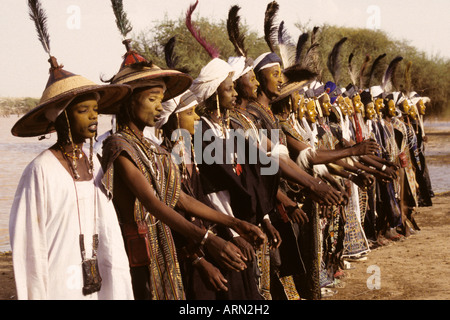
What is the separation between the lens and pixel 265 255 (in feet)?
17.7

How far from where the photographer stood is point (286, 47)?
7.02m

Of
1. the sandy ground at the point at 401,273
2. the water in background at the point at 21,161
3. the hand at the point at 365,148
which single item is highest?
the hand at the point at 365,148

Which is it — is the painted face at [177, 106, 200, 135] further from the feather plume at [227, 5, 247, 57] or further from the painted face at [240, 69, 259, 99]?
the feather plume at [227, 5, 247, 57]

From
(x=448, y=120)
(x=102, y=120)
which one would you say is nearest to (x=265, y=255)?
(x=102, y=120)

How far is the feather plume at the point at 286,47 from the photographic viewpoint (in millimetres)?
7004

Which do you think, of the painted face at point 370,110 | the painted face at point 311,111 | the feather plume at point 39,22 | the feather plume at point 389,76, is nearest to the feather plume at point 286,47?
the painted face at point 311,111

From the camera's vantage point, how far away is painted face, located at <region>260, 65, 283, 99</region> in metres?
6.12

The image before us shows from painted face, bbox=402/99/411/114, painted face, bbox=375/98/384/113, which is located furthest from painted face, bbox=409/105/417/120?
painted face, bbox=375/98/384/113

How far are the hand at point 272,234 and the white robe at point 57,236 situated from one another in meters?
1.95

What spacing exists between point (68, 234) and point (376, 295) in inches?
188

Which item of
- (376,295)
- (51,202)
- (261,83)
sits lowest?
(376,295)

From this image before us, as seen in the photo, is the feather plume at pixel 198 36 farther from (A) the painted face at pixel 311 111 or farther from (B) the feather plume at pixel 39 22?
(A) the painted face at pixel 311 111

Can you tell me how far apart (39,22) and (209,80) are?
1665 mm

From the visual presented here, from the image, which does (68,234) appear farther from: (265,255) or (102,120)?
(102,120)
